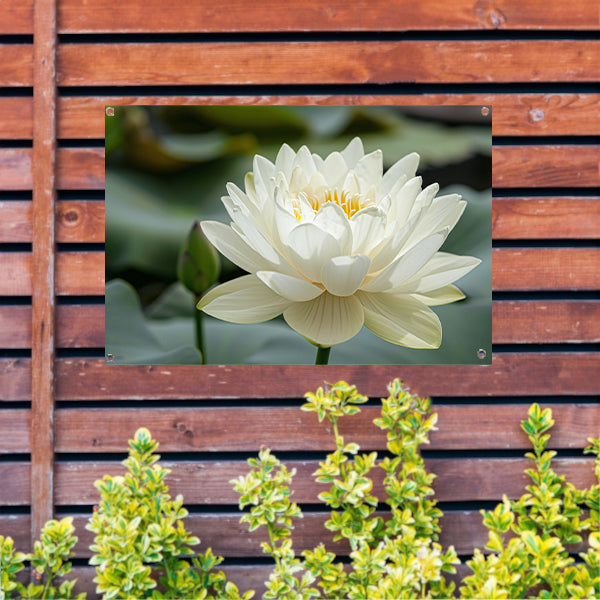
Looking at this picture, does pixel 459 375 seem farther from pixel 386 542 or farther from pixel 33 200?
pixel 33 200

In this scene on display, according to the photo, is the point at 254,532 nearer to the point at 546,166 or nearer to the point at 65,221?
the point at 65,221

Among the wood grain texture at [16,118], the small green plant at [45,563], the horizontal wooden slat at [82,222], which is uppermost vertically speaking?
the wood grain texture at [16,118]

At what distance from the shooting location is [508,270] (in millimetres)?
983

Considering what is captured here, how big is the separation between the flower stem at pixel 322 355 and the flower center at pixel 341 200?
0.24 meters

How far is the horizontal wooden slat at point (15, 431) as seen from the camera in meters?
0.99

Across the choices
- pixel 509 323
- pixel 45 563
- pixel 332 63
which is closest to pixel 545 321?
pixel 509 323

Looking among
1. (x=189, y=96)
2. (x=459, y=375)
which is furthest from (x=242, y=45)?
(x=459, y=375)

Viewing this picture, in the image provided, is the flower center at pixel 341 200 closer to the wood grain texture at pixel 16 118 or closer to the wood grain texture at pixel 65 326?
the wood grain texture at pixel 65 326

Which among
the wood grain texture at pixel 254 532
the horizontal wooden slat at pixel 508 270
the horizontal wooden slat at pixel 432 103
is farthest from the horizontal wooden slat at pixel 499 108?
the wood grain texture at pixel 254 532

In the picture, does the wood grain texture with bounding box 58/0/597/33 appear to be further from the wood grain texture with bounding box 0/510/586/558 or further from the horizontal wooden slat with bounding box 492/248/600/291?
the wood grain texture with bounding box 0/510/586/558

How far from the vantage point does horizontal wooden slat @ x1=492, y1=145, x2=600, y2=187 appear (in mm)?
986

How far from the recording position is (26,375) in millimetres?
992

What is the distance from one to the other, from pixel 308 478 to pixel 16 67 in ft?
3.25

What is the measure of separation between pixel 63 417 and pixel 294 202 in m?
0.61
